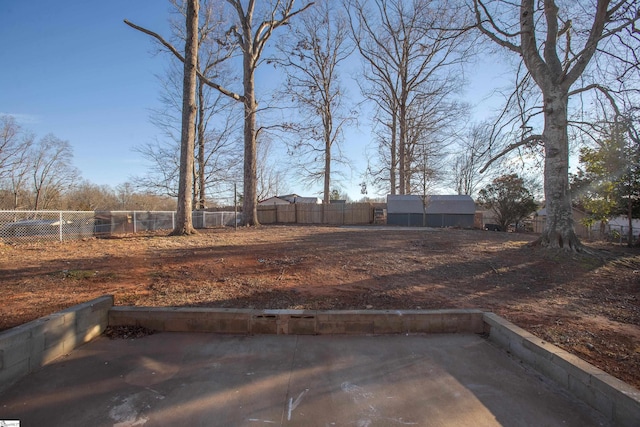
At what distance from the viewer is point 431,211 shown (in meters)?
32.3

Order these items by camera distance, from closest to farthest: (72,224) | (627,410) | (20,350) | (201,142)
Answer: (627,410), (20,350), (72,224), (201,142)

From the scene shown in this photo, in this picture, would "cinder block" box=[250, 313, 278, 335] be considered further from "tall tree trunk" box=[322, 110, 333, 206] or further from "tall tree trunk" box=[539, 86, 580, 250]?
"tall tree trunk" box=[322, 110, 333, 206]

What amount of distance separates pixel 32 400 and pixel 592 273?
31.6ft

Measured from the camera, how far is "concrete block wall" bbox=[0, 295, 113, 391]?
273cm

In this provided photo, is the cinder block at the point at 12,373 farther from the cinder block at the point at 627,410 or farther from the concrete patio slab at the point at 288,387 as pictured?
the cinder block at the point at 627,410

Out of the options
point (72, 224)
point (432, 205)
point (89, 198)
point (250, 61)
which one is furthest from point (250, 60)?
point (89, 198)

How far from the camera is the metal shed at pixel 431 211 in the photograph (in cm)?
3178

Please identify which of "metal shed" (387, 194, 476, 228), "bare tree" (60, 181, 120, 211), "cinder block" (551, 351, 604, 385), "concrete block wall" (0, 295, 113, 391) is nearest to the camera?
"cinder block" (551, 351, 604, 385)

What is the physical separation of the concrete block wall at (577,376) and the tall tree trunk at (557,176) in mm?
6838

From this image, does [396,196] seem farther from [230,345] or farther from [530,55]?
[230,345]

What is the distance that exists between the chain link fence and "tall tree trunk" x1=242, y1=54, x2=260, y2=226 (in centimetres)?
311

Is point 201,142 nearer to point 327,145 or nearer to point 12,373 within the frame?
point 327,145

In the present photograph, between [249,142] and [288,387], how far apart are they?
16.1m

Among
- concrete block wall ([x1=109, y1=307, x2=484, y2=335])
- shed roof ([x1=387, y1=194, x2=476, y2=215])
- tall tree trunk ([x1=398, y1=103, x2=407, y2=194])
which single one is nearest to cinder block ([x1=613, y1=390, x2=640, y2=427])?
concrete block wall ([x1=109, y1=307, x2=484, y2=335])
